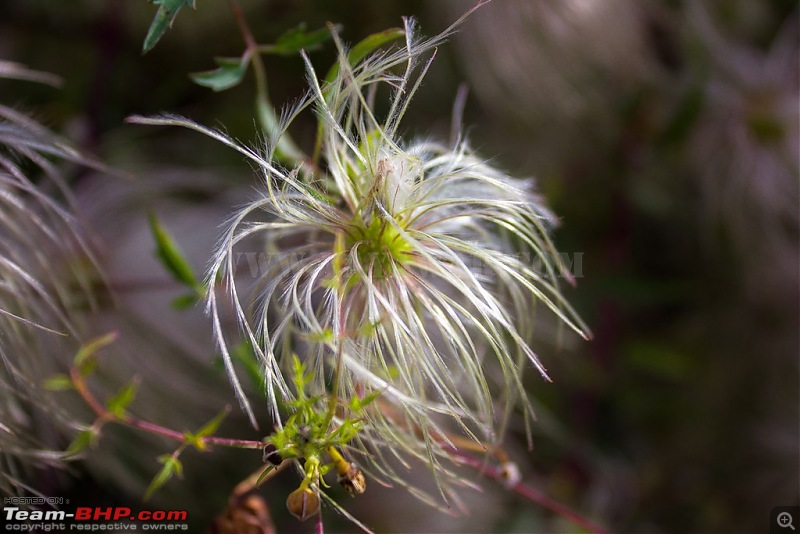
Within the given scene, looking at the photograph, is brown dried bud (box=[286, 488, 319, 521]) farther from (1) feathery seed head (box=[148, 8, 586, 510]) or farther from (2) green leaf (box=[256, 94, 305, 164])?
(2) green leaf (box=[256, 94, 305, 164])

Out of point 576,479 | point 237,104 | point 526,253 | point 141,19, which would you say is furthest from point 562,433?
point 141,19

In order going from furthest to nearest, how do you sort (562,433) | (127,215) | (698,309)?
(698,309)
(562,433)
(127,215)

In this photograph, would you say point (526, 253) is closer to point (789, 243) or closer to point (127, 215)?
point (127, 215)

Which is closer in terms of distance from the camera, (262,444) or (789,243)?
(262,444)

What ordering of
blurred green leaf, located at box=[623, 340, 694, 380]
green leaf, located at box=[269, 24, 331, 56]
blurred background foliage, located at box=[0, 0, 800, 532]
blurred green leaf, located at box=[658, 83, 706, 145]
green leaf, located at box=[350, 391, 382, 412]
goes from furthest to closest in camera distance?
blurred green leaf, located at box=[623, 340, 694, 380]
blurred green leaf, located at box=[658, 83, 706, 145]
blurred background foliage, located at box=[0, 0, 800, 532]
green leaf, located at box=[269, 24, 331, 56]
green leaf, located at box=[350, 391, 382, 412]

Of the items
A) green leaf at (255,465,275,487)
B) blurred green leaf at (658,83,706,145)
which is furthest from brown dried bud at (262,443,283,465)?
blurred green leaf at (658,83,706,145)

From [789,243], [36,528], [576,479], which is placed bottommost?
[576,479]

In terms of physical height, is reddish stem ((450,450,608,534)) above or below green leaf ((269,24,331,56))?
below

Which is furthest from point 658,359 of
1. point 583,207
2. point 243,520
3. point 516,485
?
point 243,520

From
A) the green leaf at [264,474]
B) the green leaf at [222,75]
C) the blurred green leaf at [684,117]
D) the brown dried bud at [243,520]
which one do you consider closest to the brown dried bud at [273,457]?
the green leaf at [264,474]
